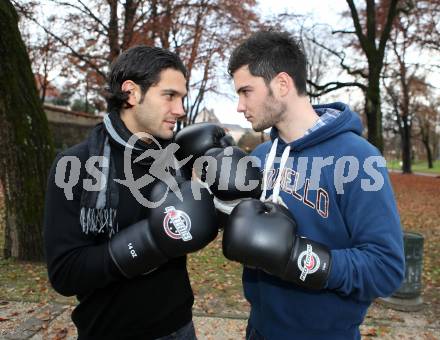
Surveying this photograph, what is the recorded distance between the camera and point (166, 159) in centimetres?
226

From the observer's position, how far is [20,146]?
500cm

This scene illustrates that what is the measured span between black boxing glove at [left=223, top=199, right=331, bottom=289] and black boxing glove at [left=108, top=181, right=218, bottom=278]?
14cm

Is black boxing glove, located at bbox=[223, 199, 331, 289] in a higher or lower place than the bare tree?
lower

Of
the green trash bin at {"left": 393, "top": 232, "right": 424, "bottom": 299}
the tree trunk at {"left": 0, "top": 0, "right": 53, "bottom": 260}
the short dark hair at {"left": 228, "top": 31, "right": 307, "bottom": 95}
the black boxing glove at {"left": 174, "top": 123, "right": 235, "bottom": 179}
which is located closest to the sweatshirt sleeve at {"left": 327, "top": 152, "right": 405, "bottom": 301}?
the short dark hair at {"left": 228, "top": 31, "right": 307, "bottom": 95}

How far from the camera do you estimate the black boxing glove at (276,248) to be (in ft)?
5.48

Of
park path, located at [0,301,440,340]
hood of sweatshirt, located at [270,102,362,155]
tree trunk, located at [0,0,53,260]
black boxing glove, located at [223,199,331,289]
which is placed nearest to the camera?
black boxing glove, located at [223,199,331,289]

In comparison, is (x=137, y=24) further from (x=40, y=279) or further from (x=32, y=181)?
(x=40, y=279)

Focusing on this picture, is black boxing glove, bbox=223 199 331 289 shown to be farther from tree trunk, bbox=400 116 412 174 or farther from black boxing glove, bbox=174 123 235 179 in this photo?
tree trunk, bbox=400 116 412 174

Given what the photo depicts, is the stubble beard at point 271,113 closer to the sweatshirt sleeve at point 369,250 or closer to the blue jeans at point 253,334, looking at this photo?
the sweatshirt sleeve at point 369,250

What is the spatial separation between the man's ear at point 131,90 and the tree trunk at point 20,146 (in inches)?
136

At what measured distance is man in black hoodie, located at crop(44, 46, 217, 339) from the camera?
178 cm

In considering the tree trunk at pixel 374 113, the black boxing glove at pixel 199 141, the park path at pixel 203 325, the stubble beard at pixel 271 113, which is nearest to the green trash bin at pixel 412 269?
the park path at pixel 203 325

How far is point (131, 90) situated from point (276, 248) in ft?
3.77

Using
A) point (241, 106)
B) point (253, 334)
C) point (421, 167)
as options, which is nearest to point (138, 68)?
point (241, 106)
